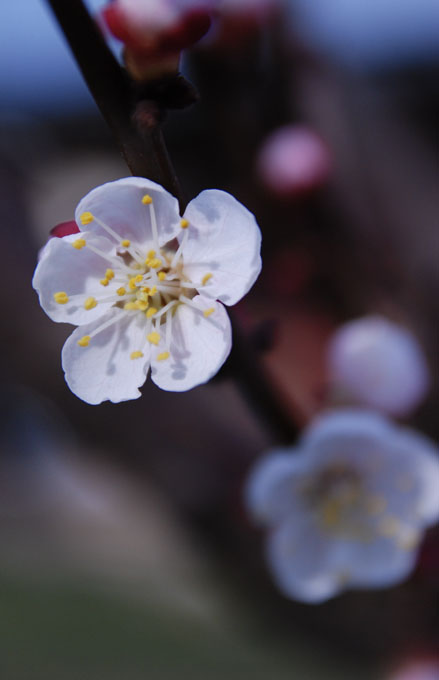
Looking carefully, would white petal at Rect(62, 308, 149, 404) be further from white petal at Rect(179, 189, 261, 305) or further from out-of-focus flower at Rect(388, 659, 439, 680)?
out-of-focus flower at Rect(388, 659, 439, 680)

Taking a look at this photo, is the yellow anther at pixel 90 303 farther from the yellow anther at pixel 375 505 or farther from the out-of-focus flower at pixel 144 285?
the yellow anther at pixel 375 505

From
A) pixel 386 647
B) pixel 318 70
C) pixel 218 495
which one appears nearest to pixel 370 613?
pixel 386 647

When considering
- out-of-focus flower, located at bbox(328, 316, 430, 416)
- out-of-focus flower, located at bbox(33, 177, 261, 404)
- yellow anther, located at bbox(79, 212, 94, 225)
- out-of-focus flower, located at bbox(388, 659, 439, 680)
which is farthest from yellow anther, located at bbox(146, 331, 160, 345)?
out-of-focus flower, located at bbox(388, 659, 439, 680)

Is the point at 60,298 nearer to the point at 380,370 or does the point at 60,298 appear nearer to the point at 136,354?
the point at 136,354

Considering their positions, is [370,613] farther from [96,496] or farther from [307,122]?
[307,122]

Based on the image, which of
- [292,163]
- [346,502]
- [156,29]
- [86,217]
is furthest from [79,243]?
[292,163]

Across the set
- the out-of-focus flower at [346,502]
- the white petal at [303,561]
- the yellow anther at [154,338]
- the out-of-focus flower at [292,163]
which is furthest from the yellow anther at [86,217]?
the out-of-focus flower at [292,163]
